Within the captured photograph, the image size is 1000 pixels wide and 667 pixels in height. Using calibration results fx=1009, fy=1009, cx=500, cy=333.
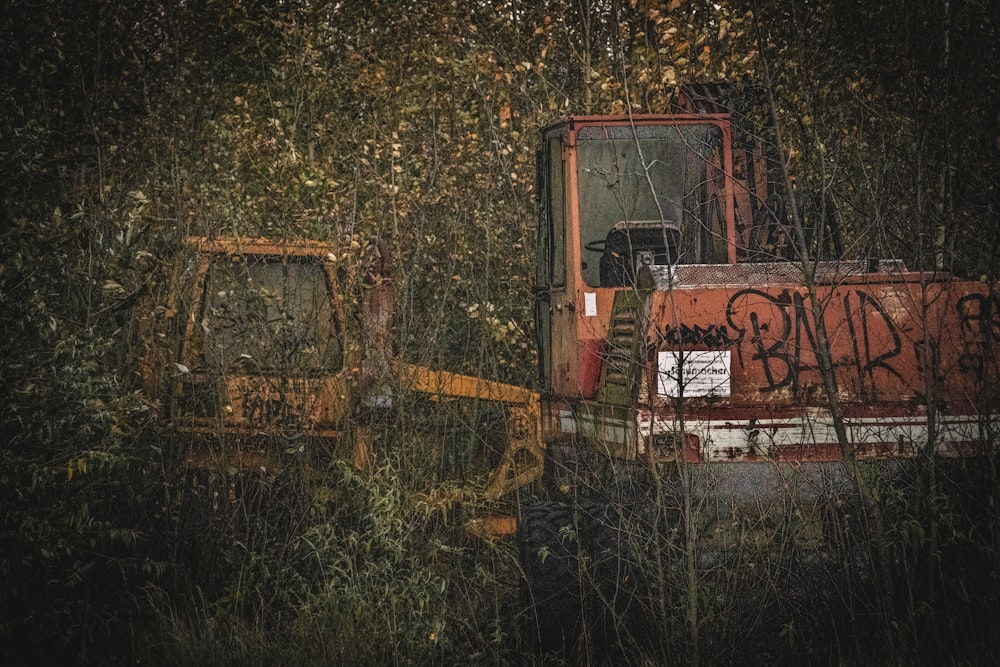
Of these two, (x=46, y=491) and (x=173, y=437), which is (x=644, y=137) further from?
(x=46, y=491)

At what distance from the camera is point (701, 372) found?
5031 mm

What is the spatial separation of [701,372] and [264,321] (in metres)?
2.59

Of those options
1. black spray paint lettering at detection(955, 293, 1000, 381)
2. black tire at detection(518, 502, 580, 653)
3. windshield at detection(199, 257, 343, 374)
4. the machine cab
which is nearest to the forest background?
black tire at detection(518, 502, 580, 653)

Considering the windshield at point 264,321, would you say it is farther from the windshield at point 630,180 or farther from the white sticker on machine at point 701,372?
the white sticker on machine at point 701,372

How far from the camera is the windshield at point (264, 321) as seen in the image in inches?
236

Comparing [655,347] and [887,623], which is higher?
[655,347]

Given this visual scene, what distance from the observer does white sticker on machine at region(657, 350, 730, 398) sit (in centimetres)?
497

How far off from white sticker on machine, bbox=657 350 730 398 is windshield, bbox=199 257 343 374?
218 cm

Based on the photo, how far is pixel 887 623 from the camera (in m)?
4.09

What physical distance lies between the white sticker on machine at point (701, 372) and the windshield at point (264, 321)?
218 centimetres

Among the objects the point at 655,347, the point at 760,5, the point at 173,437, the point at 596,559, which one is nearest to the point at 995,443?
the point at 655,347

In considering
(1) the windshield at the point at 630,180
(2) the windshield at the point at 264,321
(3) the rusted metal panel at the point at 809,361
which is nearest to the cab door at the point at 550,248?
(1) the windshield at the point at 630,180

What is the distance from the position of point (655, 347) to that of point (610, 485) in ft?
2.74

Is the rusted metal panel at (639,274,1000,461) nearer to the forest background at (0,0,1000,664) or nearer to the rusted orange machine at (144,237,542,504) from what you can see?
the forest background at (0,0,1000,664)
